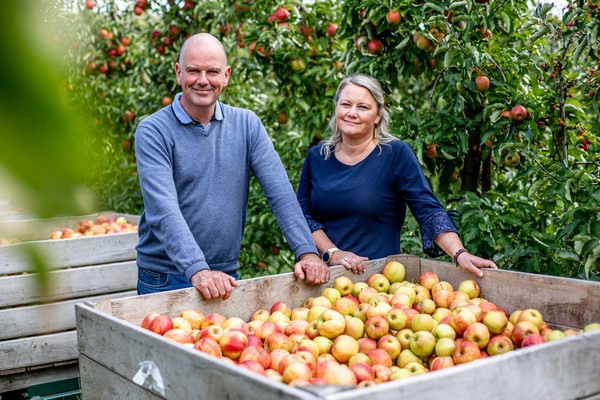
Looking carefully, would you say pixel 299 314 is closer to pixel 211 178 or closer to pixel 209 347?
pixel 209 347

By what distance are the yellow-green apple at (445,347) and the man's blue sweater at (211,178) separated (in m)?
0.78

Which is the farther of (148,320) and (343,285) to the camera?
(343,285)

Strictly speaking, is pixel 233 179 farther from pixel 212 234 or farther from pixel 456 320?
pixel 456 320

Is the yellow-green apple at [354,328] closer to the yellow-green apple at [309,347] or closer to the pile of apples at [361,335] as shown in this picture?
the pile of apples at [361,335]

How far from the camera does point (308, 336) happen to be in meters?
2.23

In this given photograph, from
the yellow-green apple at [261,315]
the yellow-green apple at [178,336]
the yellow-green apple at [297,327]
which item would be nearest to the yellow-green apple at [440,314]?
the yellow-green apple at [297,327]

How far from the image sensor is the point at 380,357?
6.61 feet

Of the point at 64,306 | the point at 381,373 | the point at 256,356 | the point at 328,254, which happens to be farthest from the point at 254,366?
the point at 64,306

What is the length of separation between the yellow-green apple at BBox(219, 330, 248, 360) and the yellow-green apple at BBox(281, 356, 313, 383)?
0.92ft

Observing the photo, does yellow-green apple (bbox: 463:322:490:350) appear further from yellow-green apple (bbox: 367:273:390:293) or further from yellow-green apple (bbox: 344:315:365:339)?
yellow-green apple (bbox: 367:273:390:293)

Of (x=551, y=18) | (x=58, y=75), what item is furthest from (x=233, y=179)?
(x=58, y=75)

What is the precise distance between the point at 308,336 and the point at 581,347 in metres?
0.87

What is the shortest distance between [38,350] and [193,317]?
1.80 meters

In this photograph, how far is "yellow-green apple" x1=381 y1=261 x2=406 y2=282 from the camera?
2.75 meters
